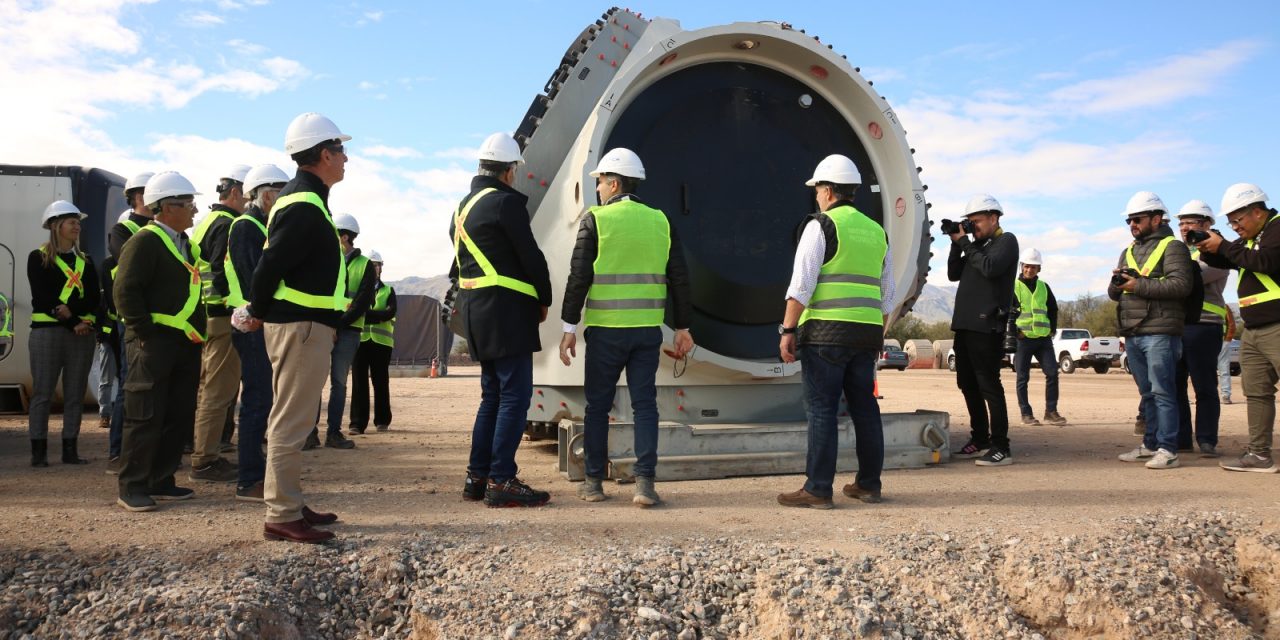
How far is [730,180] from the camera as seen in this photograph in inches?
230

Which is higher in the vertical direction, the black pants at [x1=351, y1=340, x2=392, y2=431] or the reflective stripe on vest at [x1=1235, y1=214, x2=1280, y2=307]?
the reflective stripe on vest at [x1=1235, y1=214, x2=1280, y2=307]

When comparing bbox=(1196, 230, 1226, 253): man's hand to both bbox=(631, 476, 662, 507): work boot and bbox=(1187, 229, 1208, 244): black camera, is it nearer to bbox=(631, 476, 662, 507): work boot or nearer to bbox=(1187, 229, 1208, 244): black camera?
bbox=(1187, 229, 1208, 244): black camera

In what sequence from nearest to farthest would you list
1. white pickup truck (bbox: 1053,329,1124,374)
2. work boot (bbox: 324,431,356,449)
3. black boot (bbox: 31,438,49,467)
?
black boot (bbox: 31,438,49,467), work boot (bbox: 324,431,356,449), white pickup truck (bbox: 1053,329,1124,374)

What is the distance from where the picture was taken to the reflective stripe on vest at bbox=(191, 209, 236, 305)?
17.5 ft

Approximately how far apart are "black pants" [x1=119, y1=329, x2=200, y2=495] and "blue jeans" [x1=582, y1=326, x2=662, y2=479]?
210 cm

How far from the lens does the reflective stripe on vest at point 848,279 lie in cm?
455

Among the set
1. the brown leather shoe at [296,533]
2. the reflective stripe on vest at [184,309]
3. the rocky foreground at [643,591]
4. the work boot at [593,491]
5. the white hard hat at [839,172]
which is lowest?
the rocky foreground at [643,591]

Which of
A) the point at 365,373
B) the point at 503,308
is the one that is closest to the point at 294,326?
the point at 503,308

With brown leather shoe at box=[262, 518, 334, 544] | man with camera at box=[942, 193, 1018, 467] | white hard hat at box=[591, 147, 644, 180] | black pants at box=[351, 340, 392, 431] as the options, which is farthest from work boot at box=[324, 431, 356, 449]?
man with camera at box=[942, 193, 1018, 467]

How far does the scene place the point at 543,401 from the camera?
228 inches

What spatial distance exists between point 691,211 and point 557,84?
130cm

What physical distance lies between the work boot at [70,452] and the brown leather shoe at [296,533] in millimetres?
3278

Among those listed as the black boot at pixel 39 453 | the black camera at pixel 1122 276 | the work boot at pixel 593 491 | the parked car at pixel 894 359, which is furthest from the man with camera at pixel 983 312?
the parked car at pixel 894 359

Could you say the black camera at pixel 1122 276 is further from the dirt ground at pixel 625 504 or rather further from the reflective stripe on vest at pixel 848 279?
the reflective stripe on vest at pixel 848 279
